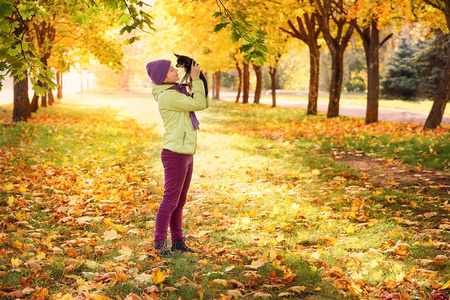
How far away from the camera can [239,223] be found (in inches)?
216

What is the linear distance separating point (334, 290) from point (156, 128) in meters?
14.1

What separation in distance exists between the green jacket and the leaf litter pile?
1179 mm

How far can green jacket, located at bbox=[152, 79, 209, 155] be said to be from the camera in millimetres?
4066

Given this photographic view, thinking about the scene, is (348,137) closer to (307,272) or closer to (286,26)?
(307,272)

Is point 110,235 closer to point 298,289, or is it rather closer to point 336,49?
point 298,289

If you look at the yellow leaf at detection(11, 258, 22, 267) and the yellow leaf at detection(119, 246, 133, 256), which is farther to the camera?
the yellow leaf at detection(119, 246, 133, 256)

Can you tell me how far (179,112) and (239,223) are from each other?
2.02 metres

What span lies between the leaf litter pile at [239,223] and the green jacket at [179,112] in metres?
1.18

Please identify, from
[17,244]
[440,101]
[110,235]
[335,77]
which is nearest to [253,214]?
[110,235]

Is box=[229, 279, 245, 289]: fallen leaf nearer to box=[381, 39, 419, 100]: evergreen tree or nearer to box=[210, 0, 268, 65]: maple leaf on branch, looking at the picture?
box=[210, 0, 268, 65]: maple leaf on branch

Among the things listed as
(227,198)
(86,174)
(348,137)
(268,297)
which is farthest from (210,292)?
(348,137)

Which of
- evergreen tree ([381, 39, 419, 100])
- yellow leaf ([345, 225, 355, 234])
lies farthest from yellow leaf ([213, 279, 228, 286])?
evergreen tree ([381, 39, 419, 100])

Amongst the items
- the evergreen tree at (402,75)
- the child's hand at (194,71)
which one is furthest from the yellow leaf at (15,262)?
the evergreen tree at (402,75)

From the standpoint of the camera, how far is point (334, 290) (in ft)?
11.6
